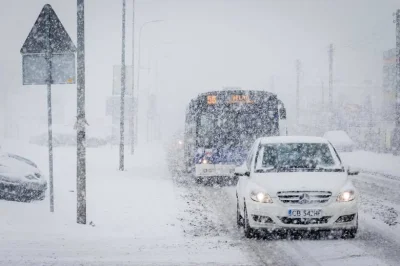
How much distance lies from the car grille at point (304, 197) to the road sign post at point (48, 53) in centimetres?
434

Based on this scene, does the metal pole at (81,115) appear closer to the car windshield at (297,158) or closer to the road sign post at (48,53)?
the road sign post at (48,53)

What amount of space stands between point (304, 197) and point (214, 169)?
9.15m

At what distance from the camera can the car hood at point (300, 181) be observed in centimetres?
812

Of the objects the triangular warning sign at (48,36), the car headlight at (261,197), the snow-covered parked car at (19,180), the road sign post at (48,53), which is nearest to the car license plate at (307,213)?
the car headlight at (261,197)

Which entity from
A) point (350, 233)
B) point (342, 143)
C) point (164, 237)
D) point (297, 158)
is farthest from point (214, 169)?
point (342, 143)

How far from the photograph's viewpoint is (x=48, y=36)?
9.72 metres

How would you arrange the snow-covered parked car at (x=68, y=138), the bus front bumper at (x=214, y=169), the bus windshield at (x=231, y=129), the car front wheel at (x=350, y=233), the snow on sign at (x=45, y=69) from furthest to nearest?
1. the snow-covered parked car at (x=68, y=138)
2. the bus windshield at (x=231, y=129)
3. the bus front bumper at (x=214, y=169)
4. the snow on sign at (x=45, y=69)
5. the car front wheel at (x=350, y=233)

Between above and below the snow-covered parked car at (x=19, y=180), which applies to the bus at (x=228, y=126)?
above

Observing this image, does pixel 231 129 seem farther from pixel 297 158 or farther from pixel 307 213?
pixel 307 213

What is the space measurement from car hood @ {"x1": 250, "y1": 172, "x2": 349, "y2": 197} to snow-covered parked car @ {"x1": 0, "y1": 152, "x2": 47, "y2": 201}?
19.2 ft

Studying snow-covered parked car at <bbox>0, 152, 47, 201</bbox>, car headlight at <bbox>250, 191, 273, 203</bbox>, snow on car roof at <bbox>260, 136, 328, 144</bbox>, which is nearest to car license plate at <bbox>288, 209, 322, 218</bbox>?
car headlight at <bbox>250, 191, 273, 203</bbox>

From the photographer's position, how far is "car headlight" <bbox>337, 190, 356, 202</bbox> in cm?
812

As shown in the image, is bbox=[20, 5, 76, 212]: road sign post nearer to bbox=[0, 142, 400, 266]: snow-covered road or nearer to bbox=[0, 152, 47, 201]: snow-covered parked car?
bbox=[0, 142, 400, 266]: snow-covered road

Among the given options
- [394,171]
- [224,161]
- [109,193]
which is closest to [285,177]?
[109,193]
